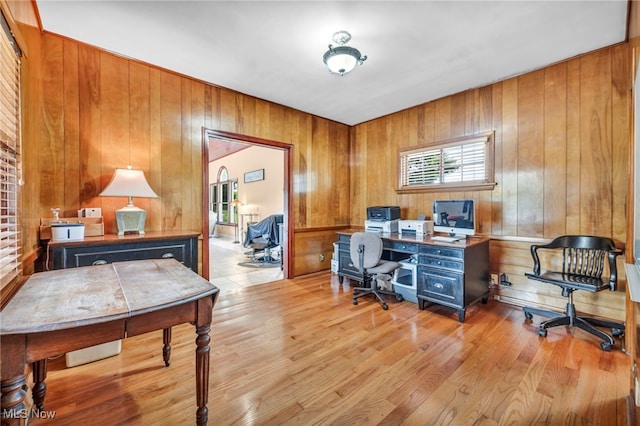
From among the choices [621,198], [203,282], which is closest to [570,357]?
[621,198]

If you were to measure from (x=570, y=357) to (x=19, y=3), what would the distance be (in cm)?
448

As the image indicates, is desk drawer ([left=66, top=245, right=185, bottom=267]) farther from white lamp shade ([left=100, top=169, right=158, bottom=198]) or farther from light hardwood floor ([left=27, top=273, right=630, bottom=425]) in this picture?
light hardwood floor ([left=27, top=273, right=630, bottom=425])

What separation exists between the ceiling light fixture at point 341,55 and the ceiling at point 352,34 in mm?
86

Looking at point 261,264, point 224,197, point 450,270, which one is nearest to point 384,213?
point 450,270

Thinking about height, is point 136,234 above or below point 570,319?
above

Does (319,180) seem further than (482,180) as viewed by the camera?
Yes

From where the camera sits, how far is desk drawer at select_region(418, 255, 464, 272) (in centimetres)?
275

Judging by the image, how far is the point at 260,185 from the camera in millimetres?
7297

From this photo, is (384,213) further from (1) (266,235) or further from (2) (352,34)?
(1) (266,235)

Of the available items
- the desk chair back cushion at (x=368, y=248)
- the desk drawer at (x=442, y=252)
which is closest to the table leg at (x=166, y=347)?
the desk chair back cushion at (x=368, y=248)

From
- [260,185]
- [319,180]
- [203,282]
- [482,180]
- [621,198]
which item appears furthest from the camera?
[260,185]

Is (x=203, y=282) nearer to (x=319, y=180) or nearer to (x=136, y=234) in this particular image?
(x=136, y=234)

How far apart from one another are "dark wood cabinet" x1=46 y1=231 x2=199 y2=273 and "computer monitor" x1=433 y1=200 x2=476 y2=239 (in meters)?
2.75

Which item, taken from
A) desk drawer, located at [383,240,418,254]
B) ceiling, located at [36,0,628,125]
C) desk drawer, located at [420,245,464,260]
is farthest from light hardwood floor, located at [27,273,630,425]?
ceiling, located at [36,0,628,125]
